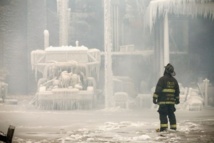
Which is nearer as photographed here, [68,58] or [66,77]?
[66,77]

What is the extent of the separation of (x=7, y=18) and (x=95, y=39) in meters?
7.07

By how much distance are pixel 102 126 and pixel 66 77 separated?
7.10 meters

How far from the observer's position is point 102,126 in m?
13.1

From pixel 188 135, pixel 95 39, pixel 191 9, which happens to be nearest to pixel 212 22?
pixel 191 9

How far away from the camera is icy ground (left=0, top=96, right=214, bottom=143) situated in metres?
10.6

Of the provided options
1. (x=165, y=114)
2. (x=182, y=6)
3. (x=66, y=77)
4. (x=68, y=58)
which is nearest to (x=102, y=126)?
(x=165, y=114)

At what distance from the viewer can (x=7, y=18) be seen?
26344 millimetres

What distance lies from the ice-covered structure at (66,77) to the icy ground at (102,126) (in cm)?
88

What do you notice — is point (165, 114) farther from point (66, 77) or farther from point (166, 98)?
point (66, 77)

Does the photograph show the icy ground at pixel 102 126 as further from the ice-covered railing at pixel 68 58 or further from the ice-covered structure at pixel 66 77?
the ice-covered railing at pixel 68 58

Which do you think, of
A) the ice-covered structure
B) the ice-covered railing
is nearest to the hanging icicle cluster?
the ice-covered railing

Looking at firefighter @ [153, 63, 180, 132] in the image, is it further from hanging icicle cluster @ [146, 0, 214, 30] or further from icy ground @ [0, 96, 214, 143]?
hanging icicle cluster @ [146, 0, 214, 30]

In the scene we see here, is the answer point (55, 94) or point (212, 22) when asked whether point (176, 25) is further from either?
point (55, 94)

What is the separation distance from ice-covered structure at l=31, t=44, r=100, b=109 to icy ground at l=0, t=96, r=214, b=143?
882 millimetres
